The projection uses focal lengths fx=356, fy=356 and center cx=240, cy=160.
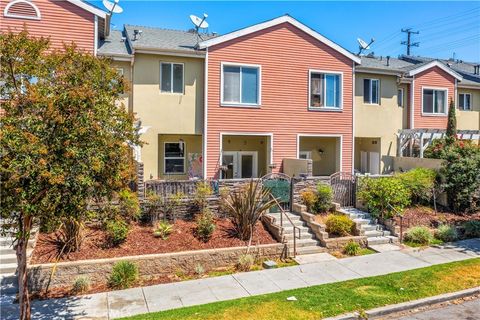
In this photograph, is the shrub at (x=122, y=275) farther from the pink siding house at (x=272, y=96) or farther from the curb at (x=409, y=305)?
the pink siding house at (x=272, y=96)

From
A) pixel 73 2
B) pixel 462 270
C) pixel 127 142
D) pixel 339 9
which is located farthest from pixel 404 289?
pixel 73 2

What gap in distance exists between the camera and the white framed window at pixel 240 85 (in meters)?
17.6

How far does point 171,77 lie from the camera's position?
671 inches

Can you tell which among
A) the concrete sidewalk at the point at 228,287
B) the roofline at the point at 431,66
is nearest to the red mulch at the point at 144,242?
the concrete sidewalk at the point at 228,287

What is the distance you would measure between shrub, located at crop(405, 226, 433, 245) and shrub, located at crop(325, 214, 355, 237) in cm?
226

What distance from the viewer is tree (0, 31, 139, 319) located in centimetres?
577

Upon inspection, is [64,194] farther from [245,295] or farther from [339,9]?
[339,9]

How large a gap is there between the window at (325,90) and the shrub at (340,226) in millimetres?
7597

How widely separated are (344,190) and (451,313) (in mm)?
8278

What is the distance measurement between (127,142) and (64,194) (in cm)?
185

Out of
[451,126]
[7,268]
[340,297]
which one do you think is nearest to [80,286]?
[7,268]

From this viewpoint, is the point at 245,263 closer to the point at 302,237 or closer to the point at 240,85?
the point at 302,237

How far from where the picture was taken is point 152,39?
17.8 metres

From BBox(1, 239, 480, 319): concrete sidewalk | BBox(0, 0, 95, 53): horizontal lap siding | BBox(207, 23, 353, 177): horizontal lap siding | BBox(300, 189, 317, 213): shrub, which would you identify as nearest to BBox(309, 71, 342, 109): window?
BBox(207, 23, 353, 177): horizontal lap siding
